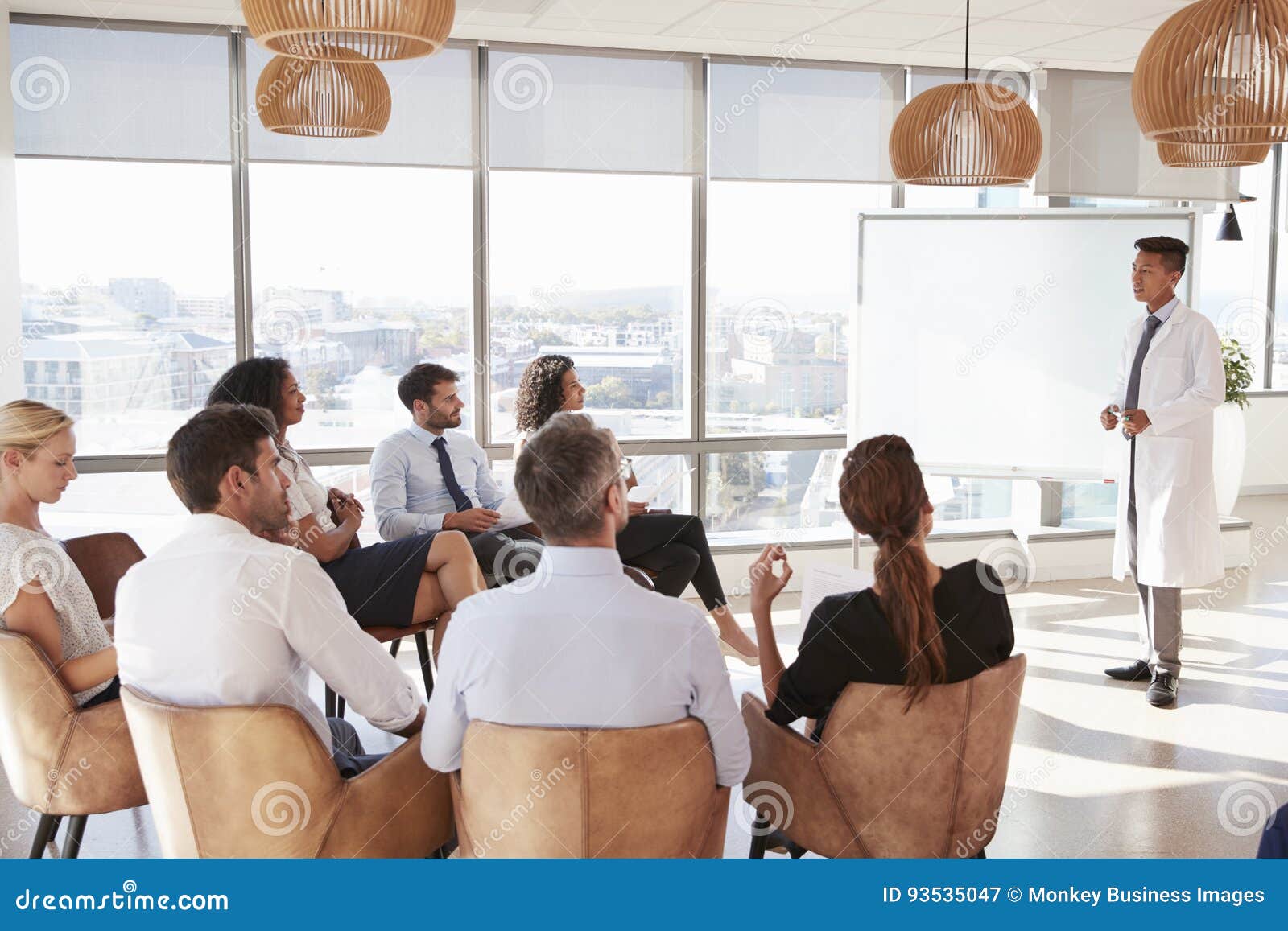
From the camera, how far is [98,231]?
5.63m

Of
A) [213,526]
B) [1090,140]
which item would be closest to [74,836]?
[213,526]

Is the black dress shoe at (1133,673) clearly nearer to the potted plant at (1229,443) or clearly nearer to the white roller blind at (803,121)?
the white roller blind at (803,121)

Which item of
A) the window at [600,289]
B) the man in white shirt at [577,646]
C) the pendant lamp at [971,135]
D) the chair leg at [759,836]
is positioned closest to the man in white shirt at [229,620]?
the man in white shirt at [577,646]

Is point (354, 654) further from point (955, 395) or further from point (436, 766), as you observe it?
point (955, 395)

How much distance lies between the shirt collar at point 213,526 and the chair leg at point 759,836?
1186mm

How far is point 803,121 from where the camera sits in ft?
21.2

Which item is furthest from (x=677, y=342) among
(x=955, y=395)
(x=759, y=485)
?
(x=955, y=395)

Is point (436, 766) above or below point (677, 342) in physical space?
below

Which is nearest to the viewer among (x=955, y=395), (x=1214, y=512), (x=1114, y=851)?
(x=1114, y=851)

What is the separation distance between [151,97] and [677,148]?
263cm

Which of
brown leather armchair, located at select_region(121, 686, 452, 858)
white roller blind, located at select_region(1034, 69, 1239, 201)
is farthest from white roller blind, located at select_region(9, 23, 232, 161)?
white roller blind, located at select_region(1034, 69, 1239, 201)

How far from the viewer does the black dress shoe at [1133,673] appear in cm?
500

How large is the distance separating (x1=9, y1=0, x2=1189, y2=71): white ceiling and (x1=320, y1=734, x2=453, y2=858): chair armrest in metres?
3.45

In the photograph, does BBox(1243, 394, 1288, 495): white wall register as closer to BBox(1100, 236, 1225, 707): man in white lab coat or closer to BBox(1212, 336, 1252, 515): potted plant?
BBox(1212, 336, 1252, 515): potted plant
